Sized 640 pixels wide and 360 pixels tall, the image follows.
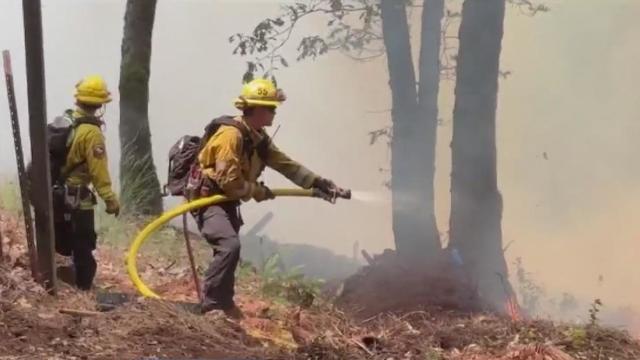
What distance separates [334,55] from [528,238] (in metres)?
4.00

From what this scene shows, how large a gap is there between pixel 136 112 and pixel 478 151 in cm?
391

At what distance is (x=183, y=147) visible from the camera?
21.7 feet

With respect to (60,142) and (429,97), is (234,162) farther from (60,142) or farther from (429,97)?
(429,97)

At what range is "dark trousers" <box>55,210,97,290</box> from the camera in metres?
7.02

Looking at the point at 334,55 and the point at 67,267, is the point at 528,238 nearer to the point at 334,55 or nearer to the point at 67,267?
the point at 334,55

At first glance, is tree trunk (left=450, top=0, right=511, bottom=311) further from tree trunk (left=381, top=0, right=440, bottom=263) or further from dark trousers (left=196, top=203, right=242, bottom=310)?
dark trousers (left=196, top=203, right=242, bottom=310)

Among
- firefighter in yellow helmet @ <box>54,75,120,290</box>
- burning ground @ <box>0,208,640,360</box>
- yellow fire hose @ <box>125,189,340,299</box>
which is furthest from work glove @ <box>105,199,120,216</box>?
burning ground @ <box>0,208,640,360</box>

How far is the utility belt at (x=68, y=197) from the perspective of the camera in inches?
271

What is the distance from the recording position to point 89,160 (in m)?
6.78

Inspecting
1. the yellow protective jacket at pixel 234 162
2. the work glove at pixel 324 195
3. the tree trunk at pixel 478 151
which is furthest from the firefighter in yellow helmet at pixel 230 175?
the tree trunk at pixel 478 151

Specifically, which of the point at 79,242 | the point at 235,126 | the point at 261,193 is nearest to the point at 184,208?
the point at 261,193

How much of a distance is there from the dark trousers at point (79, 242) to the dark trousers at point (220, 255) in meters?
1.06

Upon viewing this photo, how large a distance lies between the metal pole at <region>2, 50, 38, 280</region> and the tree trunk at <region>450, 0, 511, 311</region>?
5470mm

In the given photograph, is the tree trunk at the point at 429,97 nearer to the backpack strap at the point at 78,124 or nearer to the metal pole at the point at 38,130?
the backpack strap at the point at 78,124
